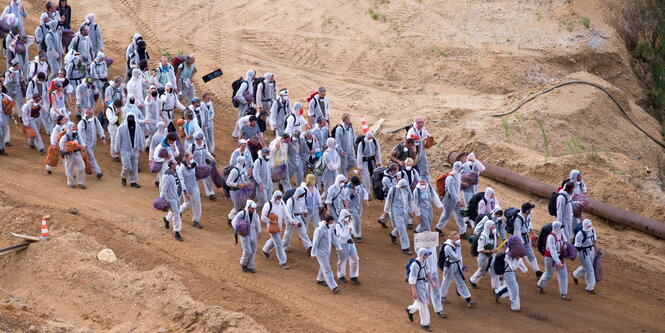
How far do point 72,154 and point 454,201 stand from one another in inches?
334

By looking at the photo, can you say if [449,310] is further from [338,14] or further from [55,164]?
[338,14]

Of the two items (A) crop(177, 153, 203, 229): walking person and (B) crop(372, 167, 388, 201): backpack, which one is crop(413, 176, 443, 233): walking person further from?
(A) crop(177, 153, 203, 229): walking person

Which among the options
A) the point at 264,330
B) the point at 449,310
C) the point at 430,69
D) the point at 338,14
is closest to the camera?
the point at 264,330

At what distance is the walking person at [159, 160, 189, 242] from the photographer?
20891 mm

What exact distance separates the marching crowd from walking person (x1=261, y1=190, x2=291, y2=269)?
0.03 m

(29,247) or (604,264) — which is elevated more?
(29,247)

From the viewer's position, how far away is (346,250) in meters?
19.9

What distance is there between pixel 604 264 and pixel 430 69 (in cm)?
1034

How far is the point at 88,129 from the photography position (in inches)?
920

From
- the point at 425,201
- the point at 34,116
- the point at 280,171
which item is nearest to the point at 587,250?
the point at 425,201

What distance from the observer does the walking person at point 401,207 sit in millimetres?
21328

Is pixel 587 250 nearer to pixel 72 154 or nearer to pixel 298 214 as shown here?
pixel 298 214

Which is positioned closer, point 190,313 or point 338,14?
point 190,313

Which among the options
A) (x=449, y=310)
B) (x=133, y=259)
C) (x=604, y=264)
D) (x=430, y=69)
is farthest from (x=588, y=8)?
(x=133, y=259)
